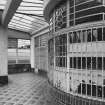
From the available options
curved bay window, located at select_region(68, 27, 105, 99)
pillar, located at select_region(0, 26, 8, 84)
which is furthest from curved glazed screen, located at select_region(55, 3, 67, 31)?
pillar, located at select_region(0, 26, 8, 84)

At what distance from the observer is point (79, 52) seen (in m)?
9.17

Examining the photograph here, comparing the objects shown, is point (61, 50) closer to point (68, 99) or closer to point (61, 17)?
point (61, 17)

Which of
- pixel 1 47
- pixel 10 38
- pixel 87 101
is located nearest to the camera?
pixel 87 101

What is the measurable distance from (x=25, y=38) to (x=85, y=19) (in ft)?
75.7

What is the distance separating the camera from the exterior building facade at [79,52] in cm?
811

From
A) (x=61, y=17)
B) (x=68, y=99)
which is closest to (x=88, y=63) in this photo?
(x=68, y=99)

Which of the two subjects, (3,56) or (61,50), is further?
(3,56)

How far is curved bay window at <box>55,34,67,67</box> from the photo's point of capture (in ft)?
33.4

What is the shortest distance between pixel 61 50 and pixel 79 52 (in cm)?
175

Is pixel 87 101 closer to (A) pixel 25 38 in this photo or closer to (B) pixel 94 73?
(B) pixel 94 73

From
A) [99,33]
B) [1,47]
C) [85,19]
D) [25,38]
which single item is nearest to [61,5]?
[85,19]

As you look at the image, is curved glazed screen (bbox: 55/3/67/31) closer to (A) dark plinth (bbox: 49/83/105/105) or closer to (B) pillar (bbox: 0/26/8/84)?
(A) dark plinth (bbox: 49/83/105/105)

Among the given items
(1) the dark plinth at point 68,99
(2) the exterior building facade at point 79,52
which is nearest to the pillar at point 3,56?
(1) the dark plinth at point 68,99

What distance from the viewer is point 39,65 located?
28.3m
